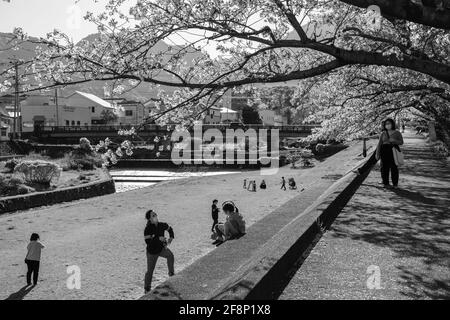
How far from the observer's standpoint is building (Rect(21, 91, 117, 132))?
88938 mm

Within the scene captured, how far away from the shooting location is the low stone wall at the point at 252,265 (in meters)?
5.09

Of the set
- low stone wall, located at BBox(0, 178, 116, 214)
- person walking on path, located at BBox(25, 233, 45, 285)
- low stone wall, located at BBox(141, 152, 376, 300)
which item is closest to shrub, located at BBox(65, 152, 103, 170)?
low stone wall, located at BBox(0, 178, 116, 214)

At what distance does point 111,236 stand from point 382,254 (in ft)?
28.4

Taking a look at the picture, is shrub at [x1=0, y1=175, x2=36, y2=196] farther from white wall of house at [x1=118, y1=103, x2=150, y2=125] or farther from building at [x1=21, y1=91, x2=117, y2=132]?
white wall of house at [x1=118, y1=103, x2=150, y2=125]

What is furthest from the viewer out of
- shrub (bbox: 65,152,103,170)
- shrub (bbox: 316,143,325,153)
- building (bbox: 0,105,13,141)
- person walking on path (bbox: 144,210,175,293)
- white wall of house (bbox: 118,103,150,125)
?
white wall of house (bbox: 118,103,150,125)

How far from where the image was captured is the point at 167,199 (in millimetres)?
21438

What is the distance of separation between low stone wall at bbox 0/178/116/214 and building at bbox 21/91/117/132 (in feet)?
183

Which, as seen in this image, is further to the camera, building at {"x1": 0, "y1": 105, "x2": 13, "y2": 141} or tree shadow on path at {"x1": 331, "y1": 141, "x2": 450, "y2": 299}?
building at {"x1": 0, "y1": 105, "x2": 13, "y2": 141}

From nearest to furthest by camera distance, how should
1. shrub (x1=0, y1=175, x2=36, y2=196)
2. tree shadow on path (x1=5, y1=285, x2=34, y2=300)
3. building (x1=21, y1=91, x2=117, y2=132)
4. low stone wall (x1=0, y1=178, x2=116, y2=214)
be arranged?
1. tree shadow on path (x1=5, y1=285, x2=34, y2=300)
2. low stone wall (x1=0, y1=178, x2=116, y2=214)
3. shrub (x1=0, y1=175, x2=36, y2=196)
4. building (x1=21, y1=91, x2=117, y2=132)

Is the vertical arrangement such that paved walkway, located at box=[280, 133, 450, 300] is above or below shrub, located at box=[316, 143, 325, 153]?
below

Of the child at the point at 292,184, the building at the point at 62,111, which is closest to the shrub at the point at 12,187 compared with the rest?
the child at the point at 292,184

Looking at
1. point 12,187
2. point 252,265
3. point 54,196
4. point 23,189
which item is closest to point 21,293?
point 252,265

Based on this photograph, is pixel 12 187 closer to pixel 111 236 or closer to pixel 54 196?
pixel 54 196
